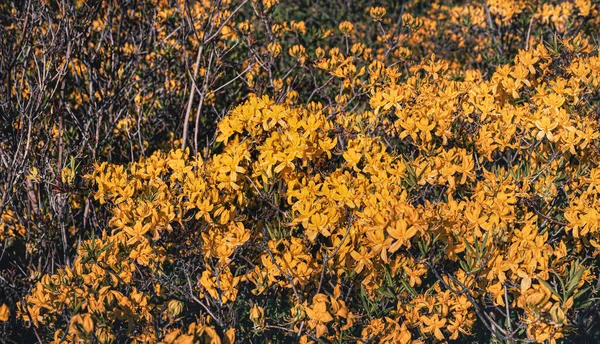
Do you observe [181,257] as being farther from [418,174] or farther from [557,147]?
[557,147]

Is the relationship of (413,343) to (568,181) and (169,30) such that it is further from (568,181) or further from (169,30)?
(169,30)

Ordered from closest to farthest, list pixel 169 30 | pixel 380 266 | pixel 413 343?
pixel 413 343 → pixel 380 266 → pixel 169 30

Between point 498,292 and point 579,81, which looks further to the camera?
point 579,81

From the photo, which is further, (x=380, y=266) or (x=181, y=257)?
(x=181, y=257)

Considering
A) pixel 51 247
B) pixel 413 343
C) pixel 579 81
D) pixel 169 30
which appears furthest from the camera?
pixel 169 30

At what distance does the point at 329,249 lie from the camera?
2.58 metres

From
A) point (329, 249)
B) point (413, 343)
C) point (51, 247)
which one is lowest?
point (51, 247)

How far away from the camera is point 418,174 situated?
8.46 feet

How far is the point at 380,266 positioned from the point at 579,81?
1469mm

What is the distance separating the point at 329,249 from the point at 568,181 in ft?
3.99

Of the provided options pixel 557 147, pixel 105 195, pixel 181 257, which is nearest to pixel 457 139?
pixel 557 147

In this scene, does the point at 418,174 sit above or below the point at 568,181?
above

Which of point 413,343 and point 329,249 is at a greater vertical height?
point 329,249

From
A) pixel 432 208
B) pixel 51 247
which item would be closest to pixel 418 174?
pixel 432 208
